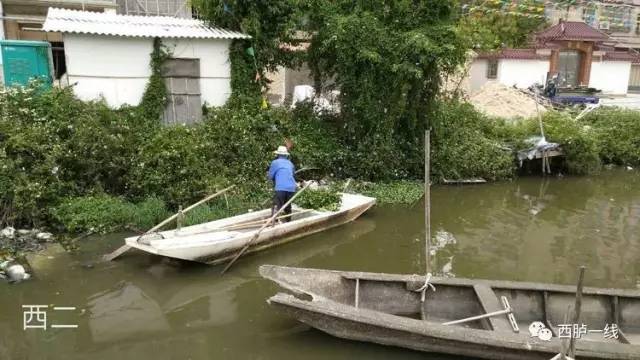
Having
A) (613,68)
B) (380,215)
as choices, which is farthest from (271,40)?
(613,68)

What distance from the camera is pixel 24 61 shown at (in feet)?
36.5

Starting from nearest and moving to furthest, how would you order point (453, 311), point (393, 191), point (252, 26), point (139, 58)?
point (453, 311)
point (139, 58)
point (252, 26)
point (393, 191)

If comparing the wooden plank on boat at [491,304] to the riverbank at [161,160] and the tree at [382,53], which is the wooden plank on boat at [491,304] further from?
the tree at [382,53]

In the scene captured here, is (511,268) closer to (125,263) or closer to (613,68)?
(125,263)

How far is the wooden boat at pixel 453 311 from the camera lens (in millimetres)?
5555

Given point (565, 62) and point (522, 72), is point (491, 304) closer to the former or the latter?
point (522, 72)

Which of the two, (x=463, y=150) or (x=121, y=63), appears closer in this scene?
(x=121, y=63)

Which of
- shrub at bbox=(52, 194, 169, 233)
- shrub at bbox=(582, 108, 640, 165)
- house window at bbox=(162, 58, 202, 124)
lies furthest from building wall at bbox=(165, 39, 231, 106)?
shrub at bbox=(582, 108, 640, 165)

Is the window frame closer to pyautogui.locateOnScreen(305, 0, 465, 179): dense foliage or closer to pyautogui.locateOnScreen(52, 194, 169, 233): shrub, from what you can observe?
pyautogui.locateOnScreen(305, 0, 465, 179): dense foliage

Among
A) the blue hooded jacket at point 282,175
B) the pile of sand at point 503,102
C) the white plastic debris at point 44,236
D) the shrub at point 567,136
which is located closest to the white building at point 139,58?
the white plastic debris at point 44,236

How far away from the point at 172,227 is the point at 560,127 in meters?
11.9

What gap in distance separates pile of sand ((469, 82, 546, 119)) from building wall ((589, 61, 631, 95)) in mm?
8136

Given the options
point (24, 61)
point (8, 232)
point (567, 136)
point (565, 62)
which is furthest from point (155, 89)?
point (565, 62)

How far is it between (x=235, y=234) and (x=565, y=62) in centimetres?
2165
